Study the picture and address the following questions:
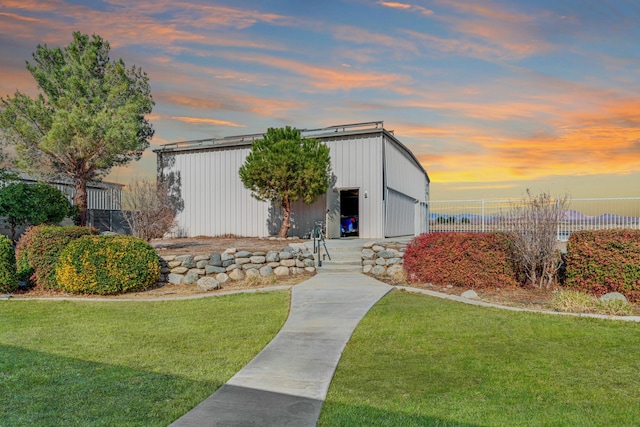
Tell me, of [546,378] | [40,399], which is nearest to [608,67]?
[546,378]

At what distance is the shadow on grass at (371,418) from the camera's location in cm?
356

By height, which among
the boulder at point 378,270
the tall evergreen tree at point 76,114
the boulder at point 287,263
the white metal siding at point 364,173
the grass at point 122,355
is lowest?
the grass at point 122,355

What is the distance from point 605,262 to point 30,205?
52.9 feet

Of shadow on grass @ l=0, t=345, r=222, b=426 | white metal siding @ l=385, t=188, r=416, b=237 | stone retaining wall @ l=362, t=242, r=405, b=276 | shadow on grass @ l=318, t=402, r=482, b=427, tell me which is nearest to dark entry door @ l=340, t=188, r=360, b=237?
white metal siding @ l=385, t=188, r=416, b=237

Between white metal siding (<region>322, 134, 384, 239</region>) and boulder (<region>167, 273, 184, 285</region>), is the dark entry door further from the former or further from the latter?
boulder (<region>167, 273, 184, 285</region>)

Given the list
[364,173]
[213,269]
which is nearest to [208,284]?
[213,269]

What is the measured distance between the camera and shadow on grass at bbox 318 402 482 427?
11.7 ft

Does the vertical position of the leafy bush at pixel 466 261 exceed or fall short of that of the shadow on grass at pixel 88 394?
it exceeds it

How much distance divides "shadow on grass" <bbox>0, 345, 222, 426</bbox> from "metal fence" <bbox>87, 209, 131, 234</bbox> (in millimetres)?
20439

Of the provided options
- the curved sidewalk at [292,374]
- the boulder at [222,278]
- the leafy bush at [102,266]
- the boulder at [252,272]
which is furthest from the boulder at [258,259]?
the curved sidewalk at [292,374]

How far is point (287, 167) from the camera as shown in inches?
653

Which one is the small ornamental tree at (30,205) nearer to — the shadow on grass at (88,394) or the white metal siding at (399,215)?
the shadow on grass at (88,394)

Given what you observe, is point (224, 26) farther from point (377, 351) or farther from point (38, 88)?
point (38, 88)

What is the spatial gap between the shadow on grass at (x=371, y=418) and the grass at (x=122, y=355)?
1231mm
